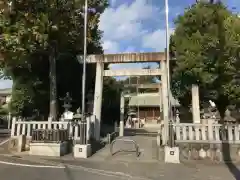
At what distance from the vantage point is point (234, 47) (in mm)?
15266

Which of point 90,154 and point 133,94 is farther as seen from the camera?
point 133,94

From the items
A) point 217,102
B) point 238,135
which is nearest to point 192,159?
point 238,135

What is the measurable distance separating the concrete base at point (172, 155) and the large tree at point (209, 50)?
542 cm

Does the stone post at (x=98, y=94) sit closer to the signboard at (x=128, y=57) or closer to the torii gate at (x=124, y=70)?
the torii gate at (x=124, y=70)

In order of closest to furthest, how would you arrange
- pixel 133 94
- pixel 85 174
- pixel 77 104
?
pixel 85 174 → pixel 77 104 → pixel 133 94

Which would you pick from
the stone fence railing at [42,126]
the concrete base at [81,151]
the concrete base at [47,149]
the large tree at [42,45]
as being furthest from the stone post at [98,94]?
the concrete base at [81,151]

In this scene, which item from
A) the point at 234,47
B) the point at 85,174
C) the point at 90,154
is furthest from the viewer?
the point at 234,47

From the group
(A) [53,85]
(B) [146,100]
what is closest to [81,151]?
(A) [53,85]

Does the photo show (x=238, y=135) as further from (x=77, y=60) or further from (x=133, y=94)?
(x=133, y=94)

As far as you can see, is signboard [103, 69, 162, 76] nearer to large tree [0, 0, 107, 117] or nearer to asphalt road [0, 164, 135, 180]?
large tree [0, 0, 107, 117]

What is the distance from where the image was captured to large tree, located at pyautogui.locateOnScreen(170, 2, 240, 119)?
15.5m

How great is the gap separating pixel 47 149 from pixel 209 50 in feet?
30.1

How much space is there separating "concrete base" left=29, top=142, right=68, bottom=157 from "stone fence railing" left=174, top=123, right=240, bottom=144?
4797 millimetres

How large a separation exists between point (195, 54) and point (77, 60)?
23.0ft
